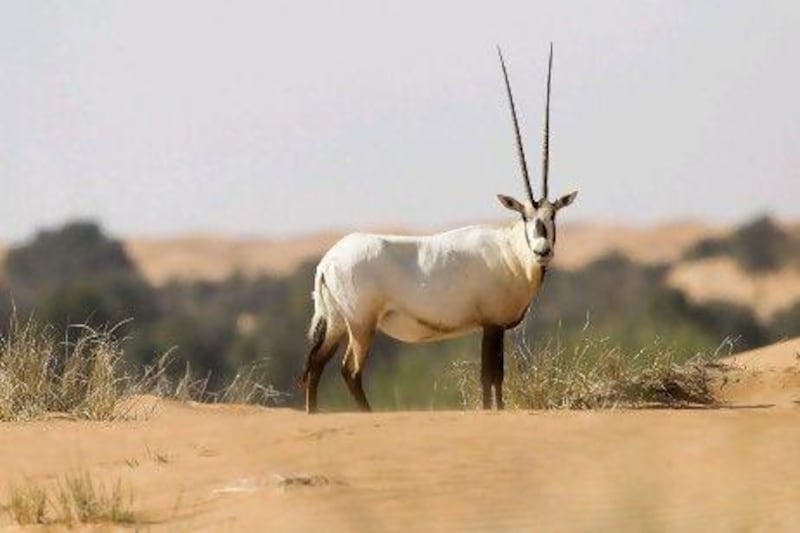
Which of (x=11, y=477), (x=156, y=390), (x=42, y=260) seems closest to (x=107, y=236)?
(x=42, y=260)

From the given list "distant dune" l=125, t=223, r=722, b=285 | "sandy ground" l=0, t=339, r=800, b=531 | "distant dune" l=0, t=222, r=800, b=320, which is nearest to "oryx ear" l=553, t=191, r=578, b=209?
"sandy ground" l=0, t=339, r=800, b=531

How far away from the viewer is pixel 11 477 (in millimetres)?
11055

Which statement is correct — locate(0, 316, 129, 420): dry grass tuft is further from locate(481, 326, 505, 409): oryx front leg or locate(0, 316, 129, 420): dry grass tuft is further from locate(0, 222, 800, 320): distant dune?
locate(0, 222, 800, 320): distant dune

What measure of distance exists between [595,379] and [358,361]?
172 centimetres

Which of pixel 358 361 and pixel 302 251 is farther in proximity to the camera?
pixel 302 251

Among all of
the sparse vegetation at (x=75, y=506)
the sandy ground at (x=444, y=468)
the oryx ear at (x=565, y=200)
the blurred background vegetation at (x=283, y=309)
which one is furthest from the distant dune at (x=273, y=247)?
the sparse vegetation at (x=75, y=506)

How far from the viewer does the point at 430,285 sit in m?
14.1

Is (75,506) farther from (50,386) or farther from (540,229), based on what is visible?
→ (540,229)

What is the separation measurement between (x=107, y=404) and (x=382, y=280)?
6.31 ft

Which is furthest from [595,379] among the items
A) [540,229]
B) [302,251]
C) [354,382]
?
[302,251]

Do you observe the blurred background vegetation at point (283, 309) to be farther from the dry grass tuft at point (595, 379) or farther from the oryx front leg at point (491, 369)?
the oryx front leg at point (491, 369)

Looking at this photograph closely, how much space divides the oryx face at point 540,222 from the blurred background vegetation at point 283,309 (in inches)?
298

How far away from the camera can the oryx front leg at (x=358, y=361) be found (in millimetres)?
14039

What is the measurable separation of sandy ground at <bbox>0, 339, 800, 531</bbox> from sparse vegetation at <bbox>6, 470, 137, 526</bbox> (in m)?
0.12
